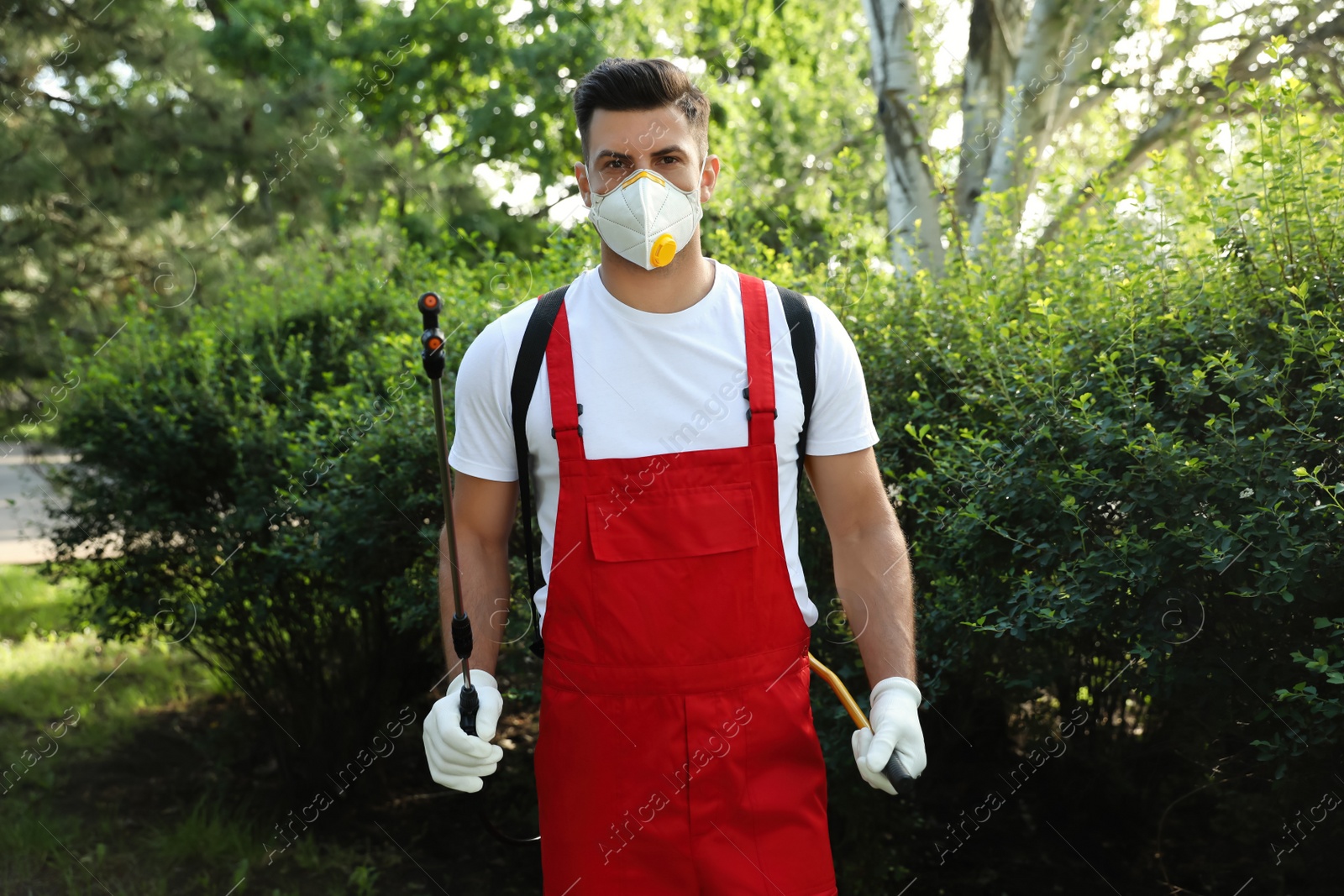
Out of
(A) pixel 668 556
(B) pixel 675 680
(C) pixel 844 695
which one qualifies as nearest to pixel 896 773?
(C) pixel 844 695

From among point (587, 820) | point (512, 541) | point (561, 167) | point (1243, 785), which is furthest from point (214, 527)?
point (561, 167)

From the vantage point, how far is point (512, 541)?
11.2 feet

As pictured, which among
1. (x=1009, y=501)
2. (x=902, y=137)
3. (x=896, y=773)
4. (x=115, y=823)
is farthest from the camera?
(x=902, y=137)

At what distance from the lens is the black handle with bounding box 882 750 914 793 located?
1.88 m

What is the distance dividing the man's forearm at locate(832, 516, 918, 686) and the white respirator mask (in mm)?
674

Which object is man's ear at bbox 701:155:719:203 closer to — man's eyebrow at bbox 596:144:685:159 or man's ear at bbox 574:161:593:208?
man's eyebrow at bbox 596:144:685:159

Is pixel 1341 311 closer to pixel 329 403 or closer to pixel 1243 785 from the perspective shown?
pixel 1243 785

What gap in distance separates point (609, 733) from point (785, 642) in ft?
1.21

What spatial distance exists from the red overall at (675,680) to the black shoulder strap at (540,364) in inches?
2.6

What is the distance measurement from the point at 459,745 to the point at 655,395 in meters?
0.74

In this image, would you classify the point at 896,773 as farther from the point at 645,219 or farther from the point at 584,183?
the point at 584,183

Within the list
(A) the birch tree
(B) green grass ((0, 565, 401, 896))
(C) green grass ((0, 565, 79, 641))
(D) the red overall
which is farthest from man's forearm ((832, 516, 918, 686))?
(C) green grass ((0, 565, 79, 641))

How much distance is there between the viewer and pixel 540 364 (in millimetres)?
2064

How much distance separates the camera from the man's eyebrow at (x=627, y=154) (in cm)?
220
